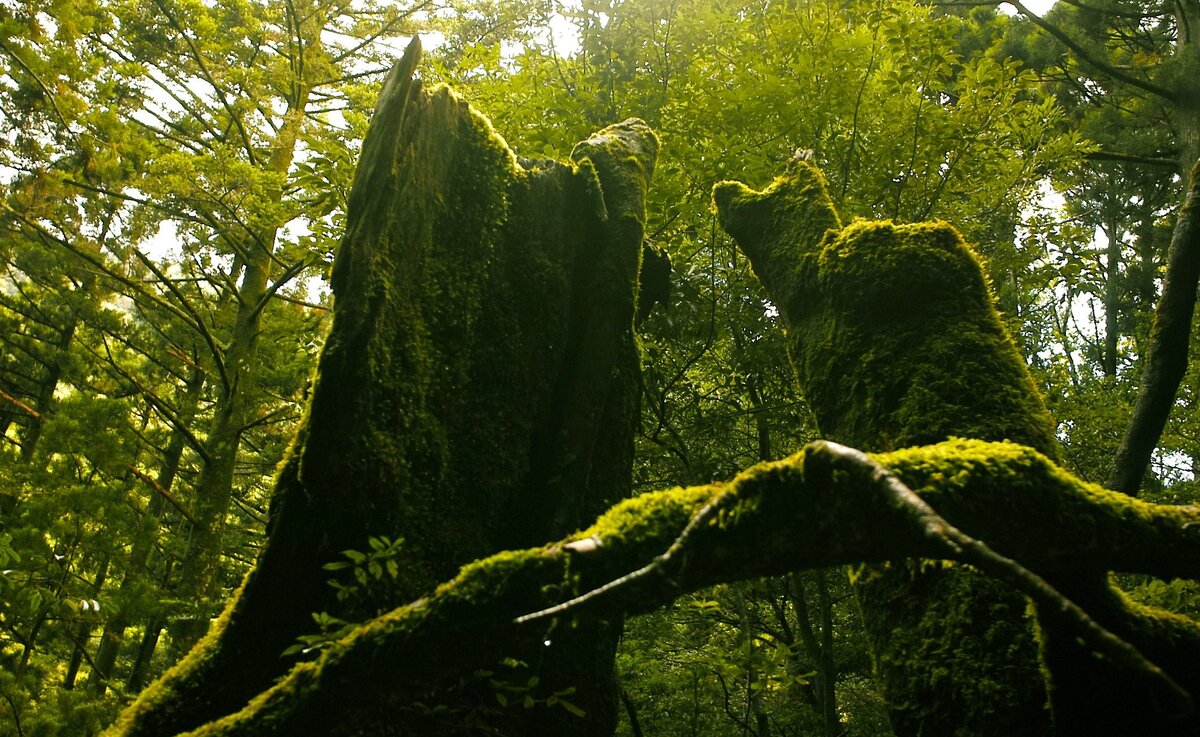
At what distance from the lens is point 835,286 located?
11.2 feet

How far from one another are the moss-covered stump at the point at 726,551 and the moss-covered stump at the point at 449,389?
595 millimetres

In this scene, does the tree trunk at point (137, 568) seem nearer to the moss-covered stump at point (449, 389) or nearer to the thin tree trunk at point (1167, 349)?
the moss-covered stump at point (449, 389)

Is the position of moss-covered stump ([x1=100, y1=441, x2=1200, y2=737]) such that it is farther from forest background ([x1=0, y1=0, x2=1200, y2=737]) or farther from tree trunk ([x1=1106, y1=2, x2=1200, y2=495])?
tree trunk ([x1=1106, y1=2, x2=1200, y2=495])

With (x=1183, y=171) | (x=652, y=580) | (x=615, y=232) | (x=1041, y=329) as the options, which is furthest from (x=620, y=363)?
(x=1041, y=329)

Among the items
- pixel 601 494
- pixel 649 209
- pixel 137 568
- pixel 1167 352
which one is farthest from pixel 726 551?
pixel 137 568

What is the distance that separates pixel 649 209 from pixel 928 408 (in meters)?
3.99

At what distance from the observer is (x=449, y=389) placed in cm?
306

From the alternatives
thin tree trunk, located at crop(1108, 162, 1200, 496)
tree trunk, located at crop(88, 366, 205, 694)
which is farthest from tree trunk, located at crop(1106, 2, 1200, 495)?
tree trunk, located at crop(88, 366, 205, 694)

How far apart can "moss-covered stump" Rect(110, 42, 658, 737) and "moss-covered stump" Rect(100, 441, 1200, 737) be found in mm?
595

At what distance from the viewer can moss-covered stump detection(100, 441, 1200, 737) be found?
1.58m

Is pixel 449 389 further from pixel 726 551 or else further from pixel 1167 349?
pixel 1167 349

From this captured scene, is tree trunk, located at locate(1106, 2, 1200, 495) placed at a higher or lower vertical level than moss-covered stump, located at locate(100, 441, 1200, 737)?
higher

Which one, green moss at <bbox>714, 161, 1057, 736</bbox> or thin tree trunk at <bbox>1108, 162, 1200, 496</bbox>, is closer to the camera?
green moss at <bbox>714, 161, 1057, 736</bbox>

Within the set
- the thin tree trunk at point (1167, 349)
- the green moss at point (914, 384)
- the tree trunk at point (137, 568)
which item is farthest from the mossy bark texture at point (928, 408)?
the tree trunk at point (137, 568)
